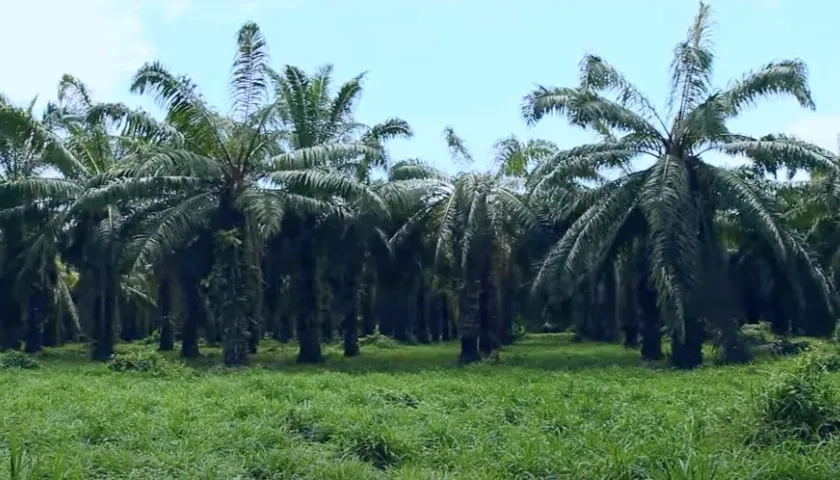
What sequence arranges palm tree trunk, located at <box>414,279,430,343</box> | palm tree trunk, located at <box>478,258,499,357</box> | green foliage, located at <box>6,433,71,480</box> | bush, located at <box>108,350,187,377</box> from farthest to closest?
1. palm tree trunk, located at <box>414,279,430,343</box>
2. palm tree trunk, located at <box>478,258,499,357</box>
3. bush, located at <box>108,350,187,377</box>
4. green foliage, located at <box>6,433,71,480</box>

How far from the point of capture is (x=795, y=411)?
398 inches

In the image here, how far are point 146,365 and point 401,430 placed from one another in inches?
438

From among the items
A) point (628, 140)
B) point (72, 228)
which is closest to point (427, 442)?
point (628, 140)

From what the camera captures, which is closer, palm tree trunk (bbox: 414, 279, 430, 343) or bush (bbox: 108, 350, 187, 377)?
bush (bbox: 108, 350, 187, 377)

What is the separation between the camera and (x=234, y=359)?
2267cm

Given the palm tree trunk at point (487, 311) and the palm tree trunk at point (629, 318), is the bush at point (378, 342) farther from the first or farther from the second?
the palm tree trunk at point (629, 318)

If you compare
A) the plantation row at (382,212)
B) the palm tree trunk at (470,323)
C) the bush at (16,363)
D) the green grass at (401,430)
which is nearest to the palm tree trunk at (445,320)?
the plantation row at (382,212)

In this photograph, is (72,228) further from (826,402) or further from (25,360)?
(826,402)

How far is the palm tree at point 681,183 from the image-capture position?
66.7 feet

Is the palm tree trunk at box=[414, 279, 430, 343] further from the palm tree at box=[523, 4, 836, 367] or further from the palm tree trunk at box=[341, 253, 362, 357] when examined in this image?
the palm tree at box=[523, 4, 836, 367]

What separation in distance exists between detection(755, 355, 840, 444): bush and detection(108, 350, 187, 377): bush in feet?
42.6

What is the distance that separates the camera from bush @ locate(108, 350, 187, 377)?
20.2 m

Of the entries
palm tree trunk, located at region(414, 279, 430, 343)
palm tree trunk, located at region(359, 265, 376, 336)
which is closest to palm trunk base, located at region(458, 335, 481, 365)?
palm tree trunk, located at region(359, 265, 376, 336)

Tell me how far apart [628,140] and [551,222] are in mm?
2978
